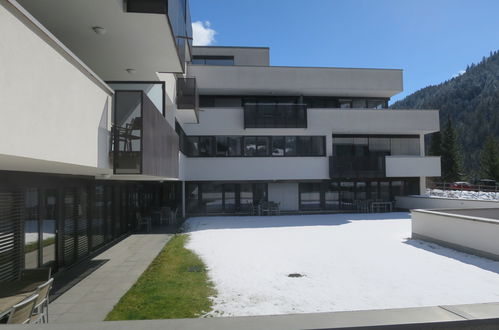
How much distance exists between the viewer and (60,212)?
841 centimetres

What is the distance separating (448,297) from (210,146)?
16910 millimetres

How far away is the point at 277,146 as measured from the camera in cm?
2233

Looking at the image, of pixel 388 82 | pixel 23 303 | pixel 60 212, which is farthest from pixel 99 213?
pixel 388 82

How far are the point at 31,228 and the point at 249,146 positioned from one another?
51.8 ft

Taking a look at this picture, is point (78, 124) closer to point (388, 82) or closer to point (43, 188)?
point (43, 188)

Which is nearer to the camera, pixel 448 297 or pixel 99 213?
pixel 448 297

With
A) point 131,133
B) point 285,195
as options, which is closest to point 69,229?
point 131,133

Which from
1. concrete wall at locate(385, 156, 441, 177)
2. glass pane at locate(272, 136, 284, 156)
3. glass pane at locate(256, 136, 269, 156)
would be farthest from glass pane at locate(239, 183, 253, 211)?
concrete wall at locate(385, 156, 441, 177)

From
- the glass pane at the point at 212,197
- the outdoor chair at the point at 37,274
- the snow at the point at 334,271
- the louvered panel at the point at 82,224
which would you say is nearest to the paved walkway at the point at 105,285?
the louvered panel at the point at 82,224

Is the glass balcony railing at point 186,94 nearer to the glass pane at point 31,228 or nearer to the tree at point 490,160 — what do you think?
the glass pane at point 31,228

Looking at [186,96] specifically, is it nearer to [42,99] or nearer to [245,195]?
[245,195]

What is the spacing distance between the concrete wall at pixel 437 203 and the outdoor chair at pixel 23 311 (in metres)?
20.3

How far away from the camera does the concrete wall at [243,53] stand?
25.7 metres

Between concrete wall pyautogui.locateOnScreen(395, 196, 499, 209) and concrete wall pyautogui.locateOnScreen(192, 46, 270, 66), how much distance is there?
14.2m
